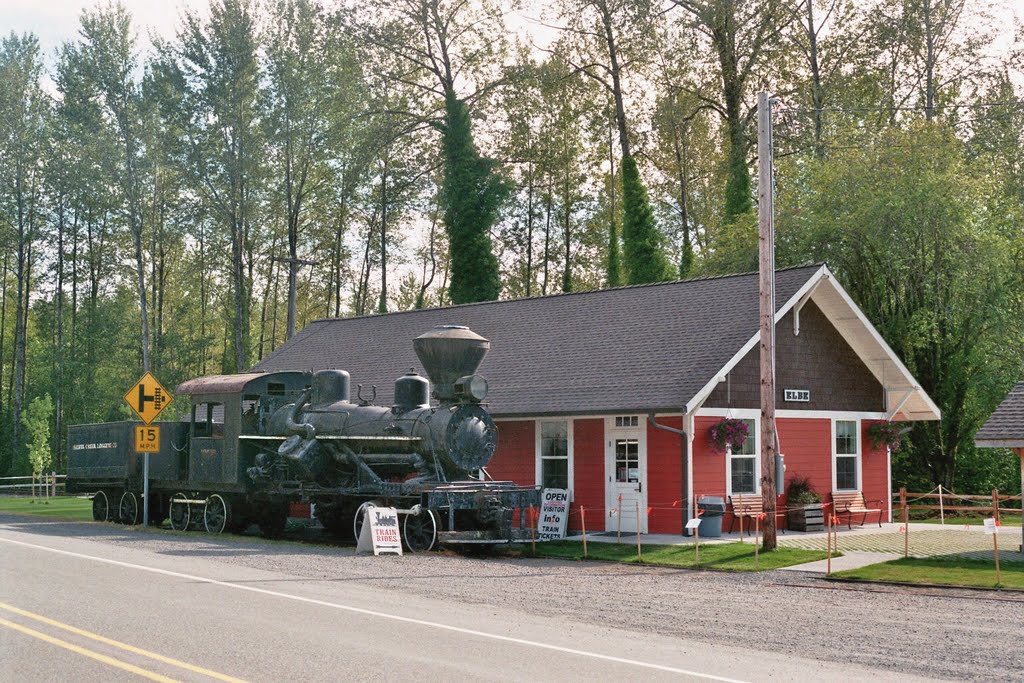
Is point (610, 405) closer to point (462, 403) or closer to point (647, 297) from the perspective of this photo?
point (462, 403)

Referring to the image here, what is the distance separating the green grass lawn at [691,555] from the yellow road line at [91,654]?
10.6 meters

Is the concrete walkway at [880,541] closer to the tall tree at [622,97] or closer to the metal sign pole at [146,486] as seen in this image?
the metal sign pole at [146,486]

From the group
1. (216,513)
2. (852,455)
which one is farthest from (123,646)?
(852,455)

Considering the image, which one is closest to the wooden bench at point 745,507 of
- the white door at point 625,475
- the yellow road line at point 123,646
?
the white door at point 625,475

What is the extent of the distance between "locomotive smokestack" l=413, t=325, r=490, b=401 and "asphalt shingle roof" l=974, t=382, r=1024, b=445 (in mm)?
8715

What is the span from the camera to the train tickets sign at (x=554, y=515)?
22766mm

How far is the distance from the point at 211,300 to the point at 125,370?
35.2 ft

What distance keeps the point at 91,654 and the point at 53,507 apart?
29.1m

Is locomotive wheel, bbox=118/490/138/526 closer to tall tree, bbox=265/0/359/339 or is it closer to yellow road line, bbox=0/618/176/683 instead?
yellow road line, bbox=0/618/176/683

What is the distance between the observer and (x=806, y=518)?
2383cm

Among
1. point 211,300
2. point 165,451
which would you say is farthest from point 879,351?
point 211,300

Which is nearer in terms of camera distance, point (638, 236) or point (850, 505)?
point (850, 505)

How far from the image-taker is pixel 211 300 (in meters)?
71.5

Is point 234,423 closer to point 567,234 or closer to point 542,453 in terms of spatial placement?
point 542,453
